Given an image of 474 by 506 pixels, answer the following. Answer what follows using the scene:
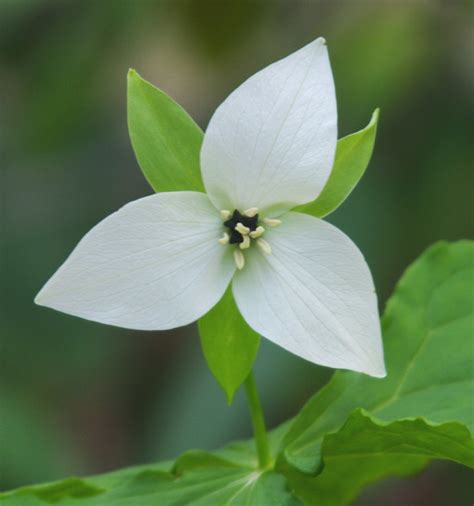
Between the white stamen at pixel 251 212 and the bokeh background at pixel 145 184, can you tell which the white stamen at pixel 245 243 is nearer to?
the white stamen at pixel 251 212

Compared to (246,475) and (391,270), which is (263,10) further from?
(246,475)

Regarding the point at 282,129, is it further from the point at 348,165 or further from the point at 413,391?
the point at 413,391

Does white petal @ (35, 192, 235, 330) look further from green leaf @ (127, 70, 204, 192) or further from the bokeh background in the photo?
the bokeh background

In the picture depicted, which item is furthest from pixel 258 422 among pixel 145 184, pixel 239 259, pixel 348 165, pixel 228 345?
pixel 145 184

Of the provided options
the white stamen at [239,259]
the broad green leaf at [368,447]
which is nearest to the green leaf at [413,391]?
the broad green leaf at [368,447]

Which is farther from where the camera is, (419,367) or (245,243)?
(419,367)

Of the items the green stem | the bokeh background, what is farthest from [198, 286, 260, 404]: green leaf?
the bokeh background
